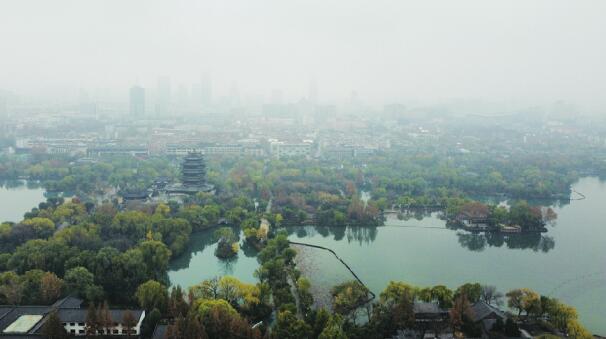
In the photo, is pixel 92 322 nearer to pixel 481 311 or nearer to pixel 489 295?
pixel 481 311

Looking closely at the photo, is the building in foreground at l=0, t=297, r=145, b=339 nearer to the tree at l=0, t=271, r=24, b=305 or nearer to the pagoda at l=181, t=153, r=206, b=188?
the tree at l=0, t=271, r=24, b=305

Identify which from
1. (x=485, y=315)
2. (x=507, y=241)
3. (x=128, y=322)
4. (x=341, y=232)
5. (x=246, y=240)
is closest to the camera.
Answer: (x=128, y=322)

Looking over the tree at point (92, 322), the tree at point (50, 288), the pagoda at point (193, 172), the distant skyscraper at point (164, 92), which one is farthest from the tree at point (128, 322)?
the distant skyscraper at point (164, 92)

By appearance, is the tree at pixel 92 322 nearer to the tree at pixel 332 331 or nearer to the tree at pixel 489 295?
the tree at pixel 332 331

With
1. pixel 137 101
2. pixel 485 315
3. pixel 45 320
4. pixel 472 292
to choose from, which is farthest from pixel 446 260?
pixel 137 101

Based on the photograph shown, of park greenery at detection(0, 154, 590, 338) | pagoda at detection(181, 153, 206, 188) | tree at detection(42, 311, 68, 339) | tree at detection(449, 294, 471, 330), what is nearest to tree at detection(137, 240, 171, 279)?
park greenery at detection(0, 154, 590, 338)

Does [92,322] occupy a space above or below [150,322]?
above
